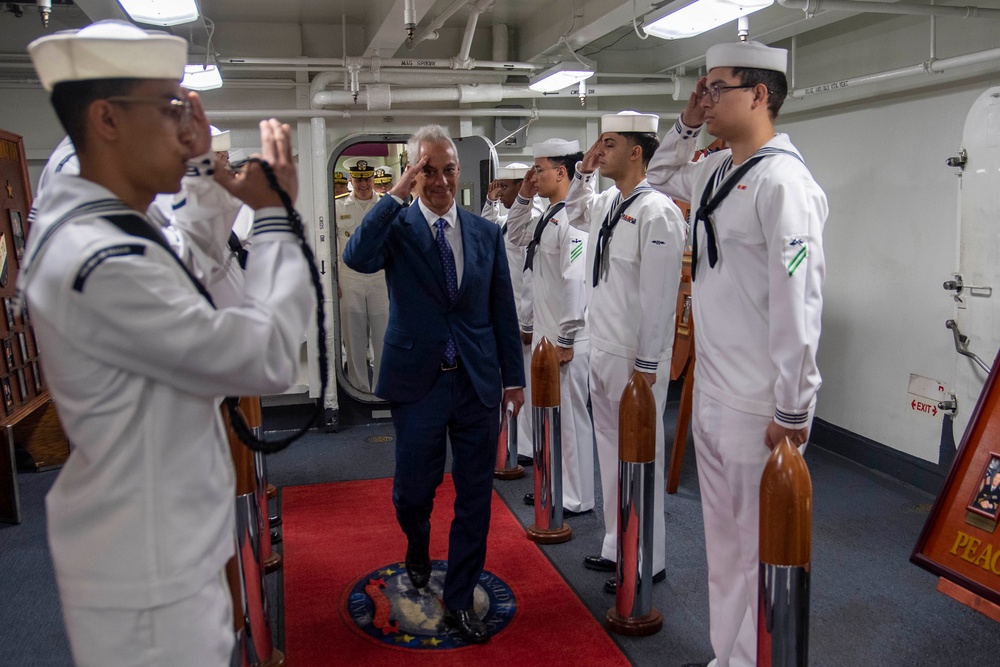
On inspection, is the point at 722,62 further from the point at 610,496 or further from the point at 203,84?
the point at 203,84

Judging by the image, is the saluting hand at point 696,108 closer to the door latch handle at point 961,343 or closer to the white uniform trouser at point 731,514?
the white uniform trouser at point 731,514

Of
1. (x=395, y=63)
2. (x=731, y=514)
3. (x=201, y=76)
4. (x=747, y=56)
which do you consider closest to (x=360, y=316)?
(x=395, y=63)

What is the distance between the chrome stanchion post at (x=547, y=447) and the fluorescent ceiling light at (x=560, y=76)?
8.51 ft

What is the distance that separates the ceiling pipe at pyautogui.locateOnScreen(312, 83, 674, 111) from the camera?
692 cm

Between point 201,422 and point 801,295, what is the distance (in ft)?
6.01

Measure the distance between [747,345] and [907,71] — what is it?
3.47m

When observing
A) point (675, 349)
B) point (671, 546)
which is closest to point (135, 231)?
point (671, 546)

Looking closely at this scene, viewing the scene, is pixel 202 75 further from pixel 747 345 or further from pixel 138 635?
pixel 138 635

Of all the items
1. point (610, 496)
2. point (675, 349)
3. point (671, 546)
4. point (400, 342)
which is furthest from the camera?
point (675, 349)

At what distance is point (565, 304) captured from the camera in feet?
15.7

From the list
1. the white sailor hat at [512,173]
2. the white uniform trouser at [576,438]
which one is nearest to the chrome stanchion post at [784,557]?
the white uniform trouser at [576,438]

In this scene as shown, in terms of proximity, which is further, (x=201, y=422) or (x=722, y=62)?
(x=722, y=62)

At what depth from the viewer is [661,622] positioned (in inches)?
137

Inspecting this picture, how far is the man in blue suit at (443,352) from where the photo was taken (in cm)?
331
